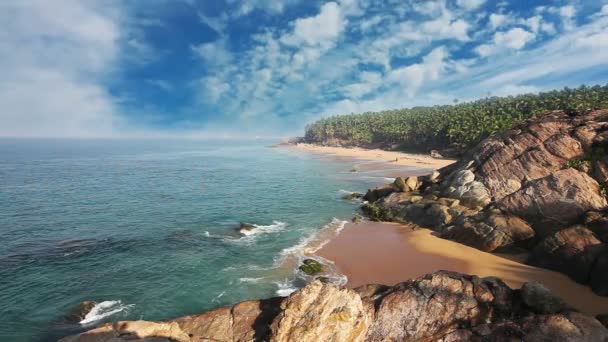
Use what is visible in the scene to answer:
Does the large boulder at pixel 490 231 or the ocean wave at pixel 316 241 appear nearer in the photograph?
the large boulder at pixel 490 231

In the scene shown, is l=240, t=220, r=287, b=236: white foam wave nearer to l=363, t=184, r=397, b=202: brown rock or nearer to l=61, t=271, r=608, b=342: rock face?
l=363, t=184, r=397, b=202: brown rock

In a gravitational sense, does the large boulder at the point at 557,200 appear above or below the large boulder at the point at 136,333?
above

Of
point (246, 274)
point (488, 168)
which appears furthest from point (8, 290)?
point (488, 168)

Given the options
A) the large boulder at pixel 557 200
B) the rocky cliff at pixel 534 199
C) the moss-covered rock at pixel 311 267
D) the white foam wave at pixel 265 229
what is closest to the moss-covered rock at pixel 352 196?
the rocky cliff at pixel 534 199

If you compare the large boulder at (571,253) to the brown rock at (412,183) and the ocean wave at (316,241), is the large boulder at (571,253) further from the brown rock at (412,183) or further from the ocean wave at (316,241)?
the brown rock at (412,183)

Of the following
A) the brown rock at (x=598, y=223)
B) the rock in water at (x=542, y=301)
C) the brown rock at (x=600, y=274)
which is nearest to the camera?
the rock in water at (x=542, y=301)

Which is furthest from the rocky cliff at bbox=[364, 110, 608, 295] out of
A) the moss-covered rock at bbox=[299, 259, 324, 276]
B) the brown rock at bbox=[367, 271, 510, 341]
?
the moss-covered rock at bbox=[299, 259, 324, 276]

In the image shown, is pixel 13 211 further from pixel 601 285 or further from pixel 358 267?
pixel 601 285
